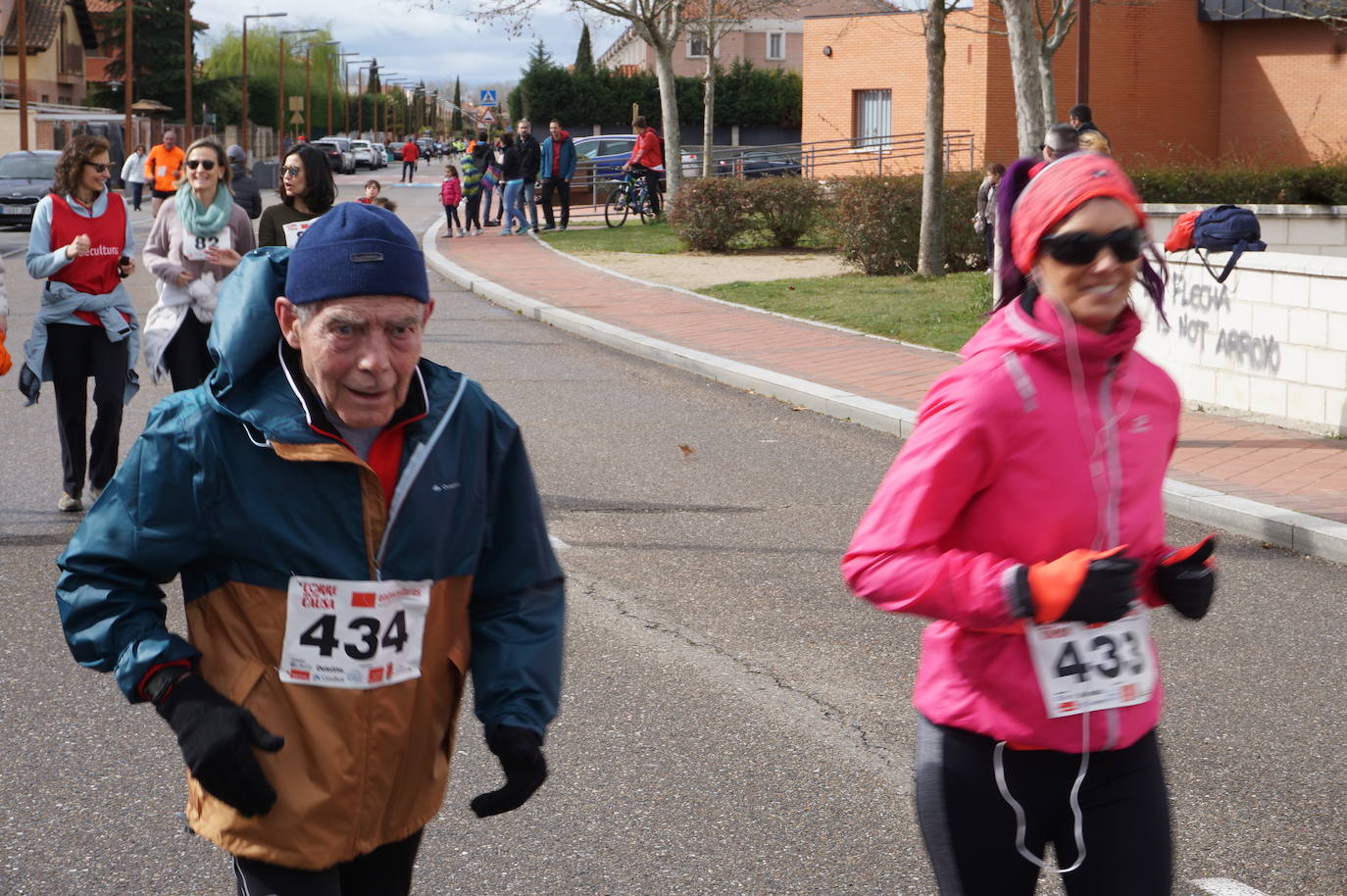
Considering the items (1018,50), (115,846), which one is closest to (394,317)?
(115,846)

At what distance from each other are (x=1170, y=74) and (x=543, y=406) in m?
30.9

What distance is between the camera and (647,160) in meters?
30.5

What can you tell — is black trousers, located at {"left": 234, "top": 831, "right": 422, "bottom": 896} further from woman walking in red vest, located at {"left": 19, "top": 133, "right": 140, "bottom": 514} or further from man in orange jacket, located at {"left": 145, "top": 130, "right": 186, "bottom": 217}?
man in orange jacket, located at {"left": 145, "top": 130, "right": 186, "bottom": 217}

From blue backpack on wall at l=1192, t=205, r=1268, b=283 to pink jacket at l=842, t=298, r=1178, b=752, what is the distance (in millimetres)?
8382

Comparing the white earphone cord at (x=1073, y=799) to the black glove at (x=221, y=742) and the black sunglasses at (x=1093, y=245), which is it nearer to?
the black sunglasses at (x=1093, y=245)

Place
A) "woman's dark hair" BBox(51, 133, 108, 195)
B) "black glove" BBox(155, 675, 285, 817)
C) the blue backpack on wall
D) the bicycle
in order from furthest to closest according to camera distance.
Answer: the bicycle < the blue backpack on wall < "woman's dark hair" BBox(51, 133, 108, 195) < "black glove" BBox(155, 675, 285, 817)

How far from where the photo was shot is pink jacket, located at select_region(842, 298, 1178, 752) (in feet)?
8.06

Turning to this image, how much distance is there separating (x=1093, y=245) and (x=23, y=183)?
33.2m

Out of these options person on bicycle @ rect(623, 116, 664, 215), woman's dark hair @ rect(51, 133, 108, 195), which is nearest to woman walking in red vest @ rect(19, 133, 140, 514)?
woman's dark hair @ rect(51, 133, 108, 195)

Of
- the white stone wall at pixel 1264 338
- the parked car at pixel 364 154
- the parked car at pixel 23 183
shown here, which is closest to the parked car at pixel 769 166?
the parked car at pixel 23 183

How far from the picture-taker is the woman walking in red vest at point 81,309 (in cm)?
790

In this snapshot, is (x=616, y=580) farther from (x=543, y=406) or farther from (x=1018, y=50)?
(x=1018, y=50)

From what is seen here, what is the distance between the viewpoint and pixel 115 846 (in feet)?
13.5

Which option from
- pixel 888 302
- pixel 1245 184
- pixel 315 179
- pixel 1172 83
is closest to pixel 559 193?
pixel 1245 184
